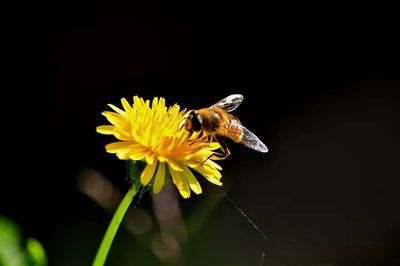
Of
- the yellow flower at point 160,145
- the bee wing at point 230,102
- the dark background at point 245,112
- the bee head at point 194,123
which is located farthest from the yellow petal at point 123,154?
the dark background at point 245,112

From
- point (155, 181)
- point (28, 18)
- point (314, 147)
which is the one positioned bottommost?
point (155, 181)

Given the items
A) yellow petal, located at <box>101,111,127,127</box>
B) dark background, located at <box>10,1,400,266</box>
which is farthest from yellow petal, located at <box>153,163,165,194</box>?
dark background, located at <box>10,1,400,266</box>

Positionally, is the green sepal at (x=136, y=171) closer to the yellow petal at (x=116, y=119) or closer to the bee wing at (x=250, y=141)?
the yellow petal at (x=116, y=119)

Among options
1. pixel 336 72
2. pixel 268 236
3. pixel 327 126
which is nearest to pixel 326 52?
pixel 336 72

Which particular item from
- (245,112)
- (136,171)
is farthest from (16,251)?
(245,112)

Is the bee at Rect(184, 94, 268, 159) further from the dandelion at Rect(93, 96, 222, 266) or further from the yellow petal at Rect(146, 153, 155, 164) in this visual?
the yellow petal at Rect(146, 153, 155, 164)

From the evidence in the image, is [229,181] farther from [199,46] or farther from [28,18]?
[28,18]

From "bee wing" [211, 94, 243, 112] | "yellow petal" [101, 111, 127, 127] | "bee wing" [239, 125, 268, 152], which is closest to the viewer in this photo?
"yellow petal" [101, 111, 127, 127]
